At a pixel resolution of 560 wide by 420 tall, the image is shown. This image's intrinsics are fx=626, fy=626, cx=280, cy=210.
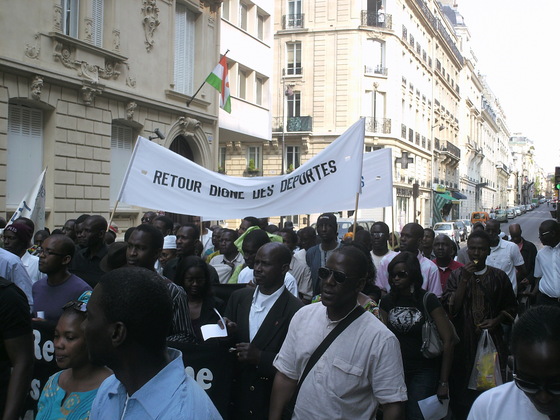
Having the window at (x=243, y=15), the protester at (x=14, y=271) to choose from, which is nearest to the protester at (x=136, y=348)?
the protester at (x=14, y=271)

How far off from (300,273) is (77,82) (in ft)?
33.5

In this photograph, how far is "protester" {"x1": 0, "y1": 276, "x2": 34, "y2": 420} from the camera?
3.32m

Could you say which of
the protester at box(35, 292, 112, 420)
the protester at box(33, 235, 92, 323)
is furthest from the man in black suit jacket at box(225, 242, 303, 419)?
the protester at box(35, 292, 112, 420)

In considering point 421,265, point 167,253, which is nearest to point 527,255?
point 421,265

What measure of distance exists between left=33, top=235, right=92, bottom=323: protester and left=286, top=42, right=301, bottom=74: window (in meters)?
Answer: 36.0

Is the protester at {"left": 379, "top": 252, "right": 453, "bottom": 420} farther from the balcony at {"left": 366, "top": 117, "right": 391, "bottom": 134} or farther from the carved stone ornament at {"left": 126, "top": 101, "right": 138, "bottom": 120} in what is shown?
the balcony at {"left": 366, "top": 117, "right": 391, "bottom": 134}

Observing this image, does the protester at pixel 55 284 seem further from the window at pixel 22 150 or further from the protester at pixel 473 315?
the window at pixel 22 150

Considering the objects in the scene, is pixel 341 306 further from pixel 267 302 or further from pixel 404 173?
pixel 404 173

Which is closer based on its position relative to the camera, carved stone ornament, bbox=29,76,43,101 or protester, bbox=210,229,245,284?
protester, bbox=210,229,245,284

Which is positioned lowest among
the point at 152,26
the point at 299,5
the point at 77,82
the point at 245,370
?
the point at 245,370

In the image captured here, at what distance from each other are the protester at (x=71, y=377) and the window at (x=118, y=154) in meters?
14.1

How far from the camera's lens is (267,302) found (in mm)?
4609

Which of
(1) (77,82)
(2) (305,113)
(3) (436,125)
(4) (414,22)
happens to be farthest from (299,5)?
(1) (77,82)

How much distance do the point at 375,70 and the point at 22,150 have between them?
28.9 metres
